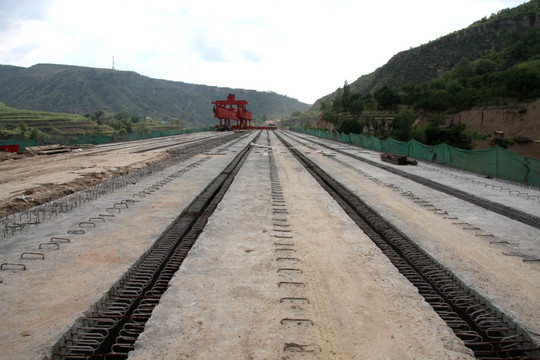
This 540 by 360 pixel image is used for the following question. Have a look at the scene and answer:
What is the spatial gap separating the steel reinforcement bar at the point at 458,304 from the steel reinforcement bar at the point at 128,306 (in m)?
3.79

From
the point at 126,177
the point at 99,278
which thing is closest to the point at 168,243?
the point at 99,278

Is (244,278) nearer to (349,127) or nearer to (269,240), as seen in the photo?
(269,240)

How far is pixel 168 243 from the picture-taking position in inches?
286

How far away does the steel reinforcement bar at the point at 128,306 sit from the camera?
3.87 metres

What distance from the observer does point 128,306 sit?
4789mm

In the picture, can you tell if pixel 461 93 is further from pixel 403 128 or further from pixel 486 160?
pixel 486 160

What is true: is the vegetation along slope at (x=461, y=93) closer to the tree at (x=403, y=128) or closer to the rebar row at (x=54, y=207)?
the tree at (x=403, y=128)

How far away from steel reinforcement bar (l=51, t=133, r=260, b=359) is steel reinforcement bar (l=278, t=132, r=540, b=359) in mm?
3794

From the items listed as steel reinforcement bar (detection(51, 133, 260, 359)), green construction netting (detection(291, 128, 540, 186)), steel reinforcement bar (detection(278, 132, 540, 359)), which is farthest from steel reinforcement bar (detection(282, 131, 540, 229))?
steel reinforcement bar (detection(51, 133, 260, 359))

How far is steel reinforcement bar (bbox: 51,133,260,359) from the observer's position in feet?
12.7

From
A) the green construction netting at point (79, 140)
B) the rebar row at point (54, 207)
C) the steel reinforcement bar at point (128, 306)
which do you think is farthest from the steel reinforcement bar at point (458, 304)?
the green construction netting at point (79, 140)

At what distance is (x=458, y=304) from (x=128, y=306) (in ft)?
14.7

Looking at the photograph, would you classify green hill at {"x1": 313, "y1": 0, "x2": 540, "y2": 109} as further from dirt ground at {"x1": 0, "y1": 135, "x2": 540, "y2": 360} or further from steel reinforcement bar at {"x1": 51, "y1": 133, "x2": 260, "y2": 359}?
steel reinforcement bar at {"x1": 51, "y1": 133, "x2": 260, "y2": 359}

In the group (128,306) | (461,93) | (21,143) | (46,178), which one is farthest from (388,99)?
(128,306)
